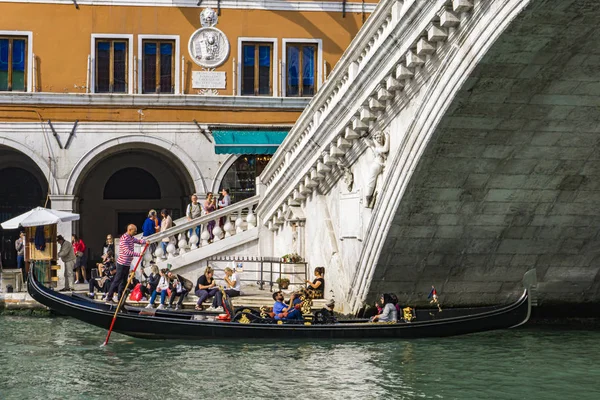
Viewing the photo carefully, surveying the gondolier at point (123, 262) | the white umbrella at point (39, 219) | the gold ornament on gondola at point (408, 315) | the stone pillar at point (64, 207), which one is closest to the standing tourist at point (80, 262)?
the stone pillar at point (64, 207)

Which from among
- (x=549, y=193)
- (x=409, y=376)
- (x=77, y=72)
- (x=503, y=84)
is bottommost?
(x=409, y=376)

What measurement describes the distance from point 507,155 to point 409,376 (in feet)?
9.82

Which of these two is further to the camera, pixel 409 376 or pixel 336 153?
pixel 336 153

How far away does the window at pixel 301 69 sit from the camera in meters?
21.1

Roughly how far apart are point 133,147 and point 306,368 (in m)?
10.5

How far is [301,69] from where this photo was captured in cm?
2117

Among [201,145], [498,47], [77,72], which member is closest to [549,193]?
[498,47]

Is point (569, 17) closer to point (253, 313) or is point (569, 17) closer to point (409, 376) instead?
point (409, 376)

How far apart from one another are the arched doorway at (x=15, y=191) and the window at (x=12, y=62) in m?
2.83

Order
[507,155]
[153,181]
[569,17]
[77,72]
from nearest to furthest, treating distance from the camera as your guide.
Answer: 1. [569,17]
2. [507,155]
3. [77,72]
4. [153,181]

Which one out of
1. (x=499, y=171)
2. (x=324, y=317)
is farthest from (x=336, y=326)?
(x=499, y=171)

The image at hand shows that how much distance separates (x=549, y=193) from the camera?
13320 millimetres

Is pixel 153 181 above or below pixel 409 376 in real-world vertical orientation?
above

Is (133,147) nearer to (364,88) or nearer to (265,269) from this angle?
(265,269)
